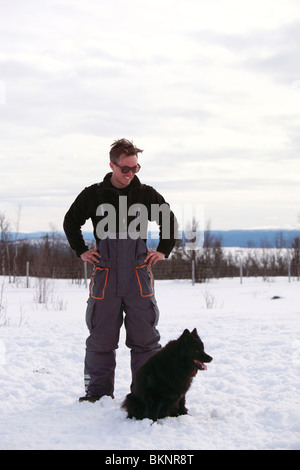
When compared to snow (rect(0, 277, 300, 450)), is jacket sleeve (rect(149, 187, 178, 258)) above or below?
above

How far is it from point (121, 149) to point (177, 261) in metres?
23.5

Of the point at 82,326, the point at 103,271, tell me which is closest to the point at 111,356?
the point at 103,271

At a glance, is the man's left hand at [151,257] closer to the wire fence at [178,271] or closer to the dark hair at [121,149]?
the dark hair at [121,149]

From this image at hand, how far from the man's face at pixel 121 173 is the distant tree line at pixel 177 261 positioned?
20425 millimetres

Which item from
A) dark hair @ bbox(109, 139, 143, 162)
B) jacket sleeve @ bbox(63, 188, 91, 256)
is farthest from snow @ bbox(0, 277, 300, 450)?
dark hair @ bbox(109, 139, 143, 162)

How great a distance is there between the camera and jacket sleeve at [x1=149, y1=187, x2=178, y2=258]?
377 centimetres

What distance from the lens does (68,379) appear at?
4.59 metres

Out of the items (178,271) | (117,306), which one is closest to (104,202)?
(117,306)

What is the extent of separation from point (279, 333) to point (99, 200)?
394 centimetres

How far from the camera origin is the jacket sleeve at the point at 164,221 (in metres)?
3.77

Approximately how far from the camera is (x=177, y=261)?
88.2 ft

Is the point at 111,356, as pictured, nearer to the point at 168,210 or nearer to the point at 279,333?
the point at 168,210

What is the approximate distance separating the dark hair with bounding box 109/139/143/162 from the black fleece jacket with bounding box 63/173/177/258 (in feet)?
0.70

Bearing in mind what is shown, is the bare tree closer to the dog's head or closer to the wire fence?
the wire fence
